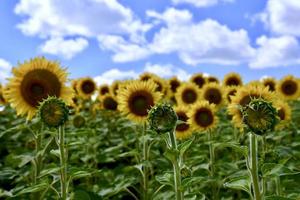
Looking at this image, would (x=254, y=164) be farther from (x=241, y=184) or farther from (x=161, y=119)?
(x=161, y=119)

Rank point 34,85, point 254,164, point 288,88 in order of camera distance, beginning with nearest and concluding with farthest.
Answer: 1. point 254,164
2. point 34,85
3. point 288,88

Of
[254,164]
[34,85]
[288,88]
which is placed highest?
[288,88]

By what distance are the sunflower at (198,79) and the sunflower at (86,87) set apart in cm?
246

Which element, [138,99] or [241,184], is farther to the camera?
[138,99]

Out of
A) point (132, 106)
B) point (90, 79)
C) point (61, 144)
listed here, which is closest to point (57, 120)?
point (61, 144)

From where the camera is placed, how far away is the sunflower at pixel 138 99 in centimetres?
682

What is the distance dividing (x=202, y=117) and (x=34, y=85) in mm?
2553

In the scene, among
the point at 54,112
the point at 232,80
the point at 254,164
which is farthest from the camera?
the point at 232,80

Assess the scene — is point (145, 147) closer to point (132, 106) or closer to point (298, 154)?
point (132, 106)

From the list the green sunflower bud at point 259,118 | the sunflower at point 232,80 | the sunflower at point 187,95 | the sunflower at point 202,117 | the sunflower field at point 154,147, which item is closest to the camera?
the green sunflower bud at point 259,118

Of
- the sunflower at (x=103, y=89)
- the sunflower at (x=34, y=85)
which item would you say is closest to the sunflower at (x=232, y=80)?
the sunflower at (x=103, y=89)

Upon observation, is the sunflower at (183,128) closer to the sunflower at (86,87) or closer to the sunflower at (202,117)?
the sunflower at (202,117)

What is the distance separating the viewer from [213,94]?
31.2ft

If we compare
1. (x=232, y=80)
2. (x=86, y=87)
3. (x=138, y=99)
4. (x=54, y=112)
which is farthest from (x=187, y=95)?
(x=54, y=112)
